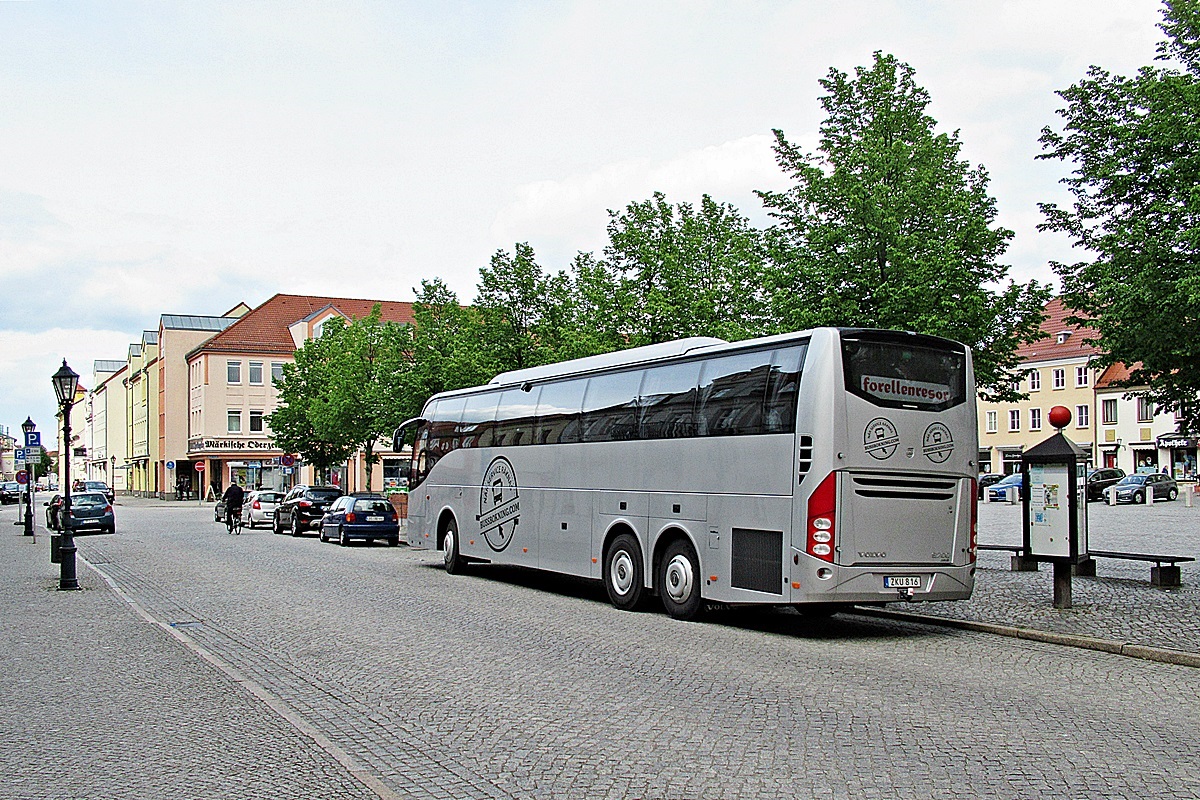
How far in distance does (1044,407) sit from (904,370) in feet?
245

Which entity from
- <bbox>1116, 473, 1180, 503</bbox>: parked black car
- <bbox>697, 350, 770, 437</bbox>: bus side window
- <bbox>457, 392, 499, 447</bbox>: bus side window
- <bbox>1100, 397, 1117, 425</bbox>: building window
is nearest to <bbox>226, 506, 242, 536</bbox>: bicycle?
<bbox>457, 392, 499, 447</bbox>: bus side window

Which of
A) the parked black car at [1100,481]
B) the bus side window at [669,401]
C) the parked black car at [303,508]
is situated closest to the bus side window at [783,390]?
the bus side window at [669,401]

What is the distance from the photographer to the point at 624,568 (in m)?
16.3

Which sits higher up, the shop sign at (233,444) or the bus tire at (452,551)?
the shop sign at (233,444)

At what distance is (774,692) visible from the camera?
9.43 meters

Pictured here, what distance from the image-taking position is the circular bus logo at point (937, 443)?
44.0 ft

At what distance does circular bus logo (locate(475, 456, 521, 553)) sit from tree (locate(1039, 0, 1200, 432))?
9255mm

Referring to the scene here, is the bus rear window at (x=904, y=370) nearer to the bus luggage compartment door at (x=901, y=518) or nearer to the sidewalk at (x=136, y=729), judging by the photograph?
the bus luggage compartment door at (x=901, y=518)

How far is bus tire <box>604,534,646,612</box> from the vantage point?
1591 cm

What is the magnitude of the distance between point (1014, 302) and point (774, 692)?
11.8 metres

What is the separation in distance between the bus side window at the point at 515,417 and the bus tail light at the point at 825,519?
24.1ft

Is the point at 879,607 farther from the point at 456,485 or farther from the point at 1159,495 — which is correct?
the point at 1159,495

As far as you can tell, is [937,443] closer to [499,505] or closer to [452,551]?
[499,505]

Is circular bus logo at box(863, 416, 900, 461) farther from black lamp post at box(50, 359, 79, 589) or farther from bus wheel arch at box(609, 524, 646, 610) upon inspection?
black lamp post at box(50, 359, 79, 589)
